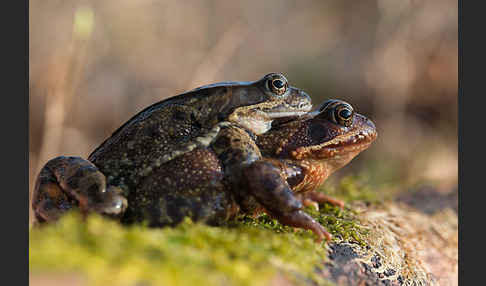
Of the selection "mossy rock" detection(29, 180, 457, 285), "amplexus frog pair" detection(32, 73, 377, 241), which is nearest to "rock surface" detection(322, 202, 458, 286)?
"mossy rock" detection(29, 180, 457, 285)

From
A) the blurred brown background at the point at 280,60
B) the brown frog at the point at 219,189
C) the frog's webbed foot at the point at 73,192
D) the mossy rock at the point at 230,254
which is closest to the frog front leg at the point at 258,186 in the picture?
the brown frog at the point at 219,189

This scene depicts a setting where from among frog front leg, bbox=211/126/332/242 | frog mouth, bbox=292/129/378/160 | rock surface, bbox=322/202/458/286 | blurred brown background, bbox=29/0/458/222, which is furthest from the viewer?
blurred brown background, bbox=29/0/458/222

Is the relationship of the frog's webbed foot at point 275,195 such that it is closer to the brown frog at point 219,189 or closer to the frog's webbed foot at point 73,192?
the brown frog at point 219,189

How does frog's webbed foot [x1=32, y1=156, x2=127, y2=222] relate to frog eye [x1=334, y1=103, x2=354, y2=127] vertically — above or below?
below

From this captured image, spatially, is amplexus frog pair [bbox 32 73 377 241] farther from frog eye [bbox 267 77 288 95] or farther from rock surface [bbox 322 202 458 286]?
rock surface [bbox 322 202 458 286]

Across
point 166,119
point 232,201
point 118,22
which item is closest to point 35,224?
point 166,119

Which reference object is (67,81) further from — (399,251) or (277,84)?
(399,251)

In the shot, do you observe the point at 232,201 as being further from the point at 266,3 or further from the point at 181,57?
the point at 266,3

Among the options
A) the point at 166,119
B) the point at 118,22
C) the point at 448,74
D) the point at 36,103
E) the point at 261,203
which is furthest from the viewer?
the point at 448,74
